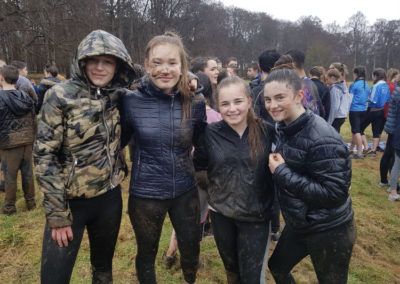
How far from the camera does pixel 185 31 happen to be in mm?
35656

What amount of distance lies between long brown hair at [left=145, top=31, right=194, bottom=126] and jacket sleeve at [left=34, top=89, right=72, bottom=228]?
0.81 metres

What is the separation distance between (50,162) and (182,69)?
1173 mm

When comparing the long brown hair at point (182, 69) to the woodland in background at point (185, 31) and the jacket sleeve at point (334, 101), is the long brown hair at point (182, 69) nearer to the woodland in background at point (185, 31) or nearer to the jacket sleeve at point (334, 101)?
the jacket sleeve at point (334, 101)

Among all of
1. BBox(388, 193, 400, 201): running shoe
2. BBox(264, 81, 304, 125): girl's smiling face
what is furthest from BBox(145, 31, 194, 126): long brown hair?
BBox(388, 193, 400, 201): running shoe

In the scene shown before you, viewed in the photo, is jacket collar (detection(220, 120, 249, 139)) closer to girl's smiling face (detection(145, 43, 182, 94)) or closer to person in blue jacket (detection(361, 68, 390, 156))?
girl's smiling face (detection(145, 43, 182, 94))

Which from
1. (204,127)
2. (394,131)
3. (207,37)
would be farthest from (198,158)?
(207,37)

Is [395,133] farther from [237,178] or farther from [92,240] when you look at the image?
[92,240]

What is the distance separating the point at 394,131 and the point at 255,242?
396 centimetres

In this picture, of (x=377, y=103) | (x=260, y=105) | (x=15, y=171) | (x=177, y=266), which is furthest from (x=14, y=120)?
(x=377, y=103)

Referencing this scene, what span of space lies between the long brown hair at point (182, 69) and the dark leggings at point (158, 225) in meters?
0.66

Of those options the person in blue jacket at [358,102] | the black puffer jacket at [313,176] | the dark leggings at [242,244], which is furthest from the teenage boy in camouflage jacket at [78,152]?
the person in blue jacket at [358,102]

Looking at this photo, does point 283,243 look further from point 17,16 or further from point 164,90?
point 17,16

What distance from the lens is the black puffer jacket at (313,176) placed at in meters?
1.71

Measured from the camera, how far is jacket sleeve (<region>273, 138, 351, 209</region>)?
67.2 inches
